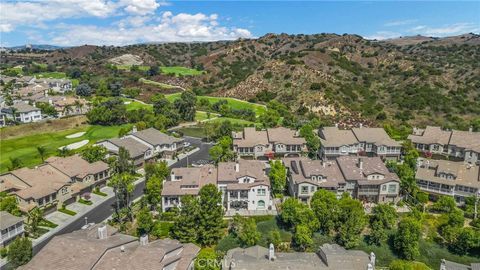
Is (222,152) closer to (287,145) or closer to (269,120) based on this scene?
(287,145)

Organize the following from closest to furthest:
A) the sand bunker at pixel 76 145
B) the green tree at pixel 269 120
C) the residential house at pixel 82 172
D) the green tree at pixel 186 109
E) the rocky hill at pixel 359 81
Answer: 1. the residential house at pixel 82 172
2. the sand bunker at pixel 76 145
3. the green tree at pixel 269 120
4. the green tree at pixel 186 109
5. the rocky hill at pixel 359 81

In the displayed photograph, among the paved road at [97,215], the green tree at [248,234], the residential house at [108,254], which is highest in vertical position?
the residential house at [108,254]

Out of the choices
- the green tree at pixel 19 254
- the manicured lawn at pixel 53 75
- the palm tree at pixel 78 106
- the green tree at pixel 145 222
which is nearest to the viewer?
the green tree at pixel 19 254

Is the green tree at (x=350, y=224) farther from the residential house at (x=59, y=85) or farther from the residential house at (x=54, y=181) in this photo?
the residential house at (x=59, y=85)

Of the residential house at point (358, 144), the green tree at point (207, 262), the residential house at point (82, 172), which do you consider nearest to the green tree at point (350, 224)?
the green tree at point (207, 262)

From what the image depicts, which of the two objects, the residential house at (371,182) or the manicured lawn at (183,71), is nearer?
the residential house at (371,182)

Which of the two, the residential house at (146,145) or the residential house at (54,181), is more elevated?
the residential house at (146,145)
